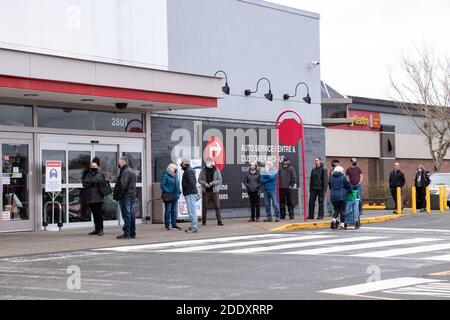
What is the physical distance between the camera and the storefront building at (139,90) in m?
19.6

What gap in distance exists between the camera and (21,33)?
19734 mm

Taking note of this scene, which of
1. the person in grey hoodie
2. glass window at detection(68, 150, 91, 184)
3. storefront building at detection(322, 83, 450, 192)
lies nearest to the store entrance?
glass window at detection(68, 150, 91, 184)

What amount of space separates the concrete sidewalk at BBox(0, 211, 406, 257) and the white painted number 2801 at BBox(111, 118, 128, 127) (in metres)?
2.92

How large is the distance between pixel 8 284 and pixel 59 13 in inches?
443

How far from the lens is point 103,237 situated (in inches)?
728

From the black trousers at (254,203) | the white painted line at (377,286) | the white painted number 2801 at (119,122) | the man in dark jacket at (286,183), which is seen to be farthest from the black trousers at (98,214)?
the white painted line at (377,286)

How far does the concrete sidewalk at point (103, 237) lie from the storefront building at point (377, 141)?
16042 millimetres

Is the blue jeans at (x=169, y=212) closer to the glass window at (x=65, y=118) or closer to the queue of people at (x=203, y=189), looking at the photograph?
the queue of people at (x=203, y=189)

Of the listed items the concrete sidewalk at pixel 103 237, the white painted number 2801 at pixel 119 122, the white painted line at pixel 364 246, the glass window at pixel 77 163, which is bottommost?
the white painted line at pixel 364 246

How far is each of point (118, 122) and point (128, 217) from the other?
522 centimetres

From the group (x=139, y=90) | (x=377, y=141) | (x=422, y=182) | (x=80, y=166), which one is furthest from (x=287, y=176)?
(x=377, y=141)

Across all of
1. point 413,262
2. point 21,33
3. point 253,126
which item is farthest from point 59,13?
point 413,262

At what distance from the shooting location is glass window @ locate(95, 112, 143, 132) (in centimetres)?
2219

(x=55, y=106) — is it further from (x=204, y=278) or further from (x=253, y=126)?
(x=204, y=278)
